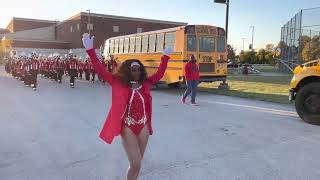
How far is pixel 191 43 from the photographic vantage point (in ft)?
56.7

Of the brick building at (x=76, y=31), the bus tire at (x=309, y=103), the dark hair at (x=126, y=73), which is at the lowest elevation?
the bus tire at (x=309, y=103)

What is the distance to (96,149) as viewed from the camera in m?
7.02

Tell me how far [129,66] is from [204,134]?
3998 millimetres

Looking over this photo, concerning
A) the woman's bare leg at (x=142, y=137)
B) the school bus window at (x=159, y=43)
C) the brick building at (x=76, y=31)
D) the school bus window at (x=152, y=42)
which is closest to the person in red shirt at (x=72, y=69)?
the school bus window at (x=152, y=42)

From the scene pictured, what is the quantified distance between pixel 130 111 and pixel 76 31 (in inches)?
2525

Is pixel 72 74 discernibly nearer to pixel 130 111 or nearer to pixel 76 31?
pixel 130 111

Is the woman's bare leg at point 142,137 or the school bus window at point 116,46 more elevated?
the school bus window at point 116,46

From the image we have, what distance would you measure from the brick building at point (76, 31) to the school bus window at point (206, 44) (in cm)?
4351

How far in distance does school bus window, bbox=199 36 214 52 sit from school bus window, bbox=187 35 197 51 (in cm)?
30

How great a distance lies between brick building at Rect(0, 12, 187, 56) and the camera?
2544 inches

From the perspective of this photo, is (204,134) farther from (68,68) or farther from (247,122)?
(68,68)

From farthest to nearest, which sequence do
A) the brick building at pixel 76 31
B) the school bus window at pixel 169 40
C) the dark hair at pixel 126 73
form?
the brick building at pixel 76 31 → the school bus window at pixel 169 40 → the dark hair at pixel 126 73

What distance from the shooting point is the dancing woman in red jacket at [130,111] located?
4.41 metres

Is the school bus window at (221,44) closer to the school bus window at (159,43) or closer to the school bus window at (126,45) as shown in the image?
the school bus window at (159,43)
